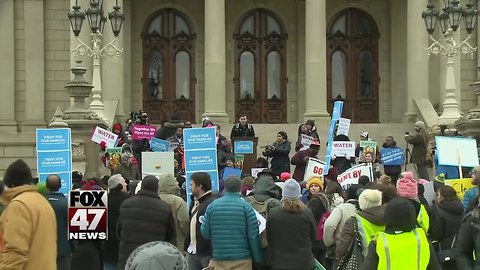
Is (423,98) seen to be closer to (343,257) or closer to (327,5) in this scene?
(327,5)

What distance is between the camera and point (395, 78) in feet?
125

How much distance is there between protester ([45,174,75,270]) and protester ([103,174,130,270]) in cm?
62

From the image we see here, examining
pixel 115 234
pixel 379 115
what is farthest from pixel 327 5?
pixel 115 234

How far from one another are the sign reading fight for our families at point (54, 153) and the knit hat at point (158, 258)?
11.8 m

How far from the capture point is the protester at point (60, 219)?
11.8 m

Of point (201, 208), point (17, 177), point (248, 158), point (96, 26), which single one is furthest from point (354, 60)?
point (17, 177)

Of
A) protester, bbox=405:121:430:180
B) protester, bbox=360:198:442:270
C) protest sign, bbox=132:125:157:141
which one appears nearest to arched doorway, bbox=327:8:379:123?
protester, bbox=405:121:430:180

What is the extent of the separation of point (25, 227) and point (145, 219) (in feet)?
10.0

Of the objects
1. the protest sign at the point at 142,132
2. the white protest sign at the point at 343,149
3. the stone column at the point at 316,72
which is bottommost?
the white protest sign at the point at 343,149

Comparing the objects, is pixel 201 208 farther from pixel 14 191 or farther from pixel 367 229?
pixel 14 191

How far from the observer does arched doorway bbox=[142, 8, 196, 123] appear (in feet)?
125

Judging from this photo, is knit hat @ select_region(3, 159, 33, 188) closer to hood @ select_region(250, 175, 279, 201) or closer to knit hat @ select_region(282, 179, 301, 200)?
knit hat @ select_region(282, 179, 301, 200)

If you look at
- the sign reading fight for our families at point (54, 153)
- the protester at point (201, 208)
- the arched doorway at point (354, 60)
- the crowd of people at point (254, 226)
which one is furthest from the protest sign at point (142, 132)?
the arched doorway at point (354, 60)

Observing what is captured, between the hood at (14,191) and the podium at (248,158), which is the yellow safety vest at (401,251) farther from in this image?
the podium at (248,158)
